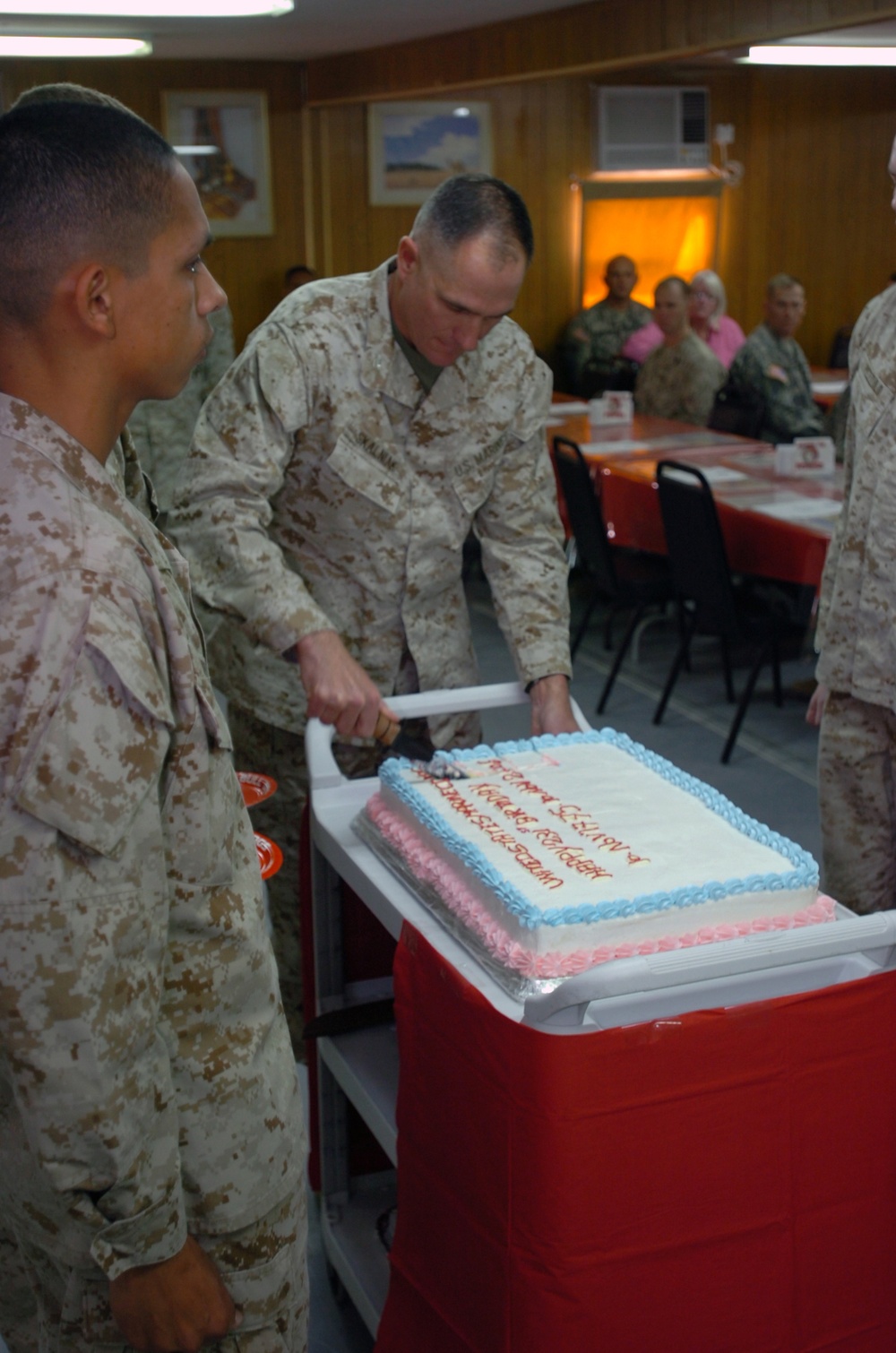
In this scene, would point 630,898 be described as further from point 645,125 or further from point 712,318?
point 645,125

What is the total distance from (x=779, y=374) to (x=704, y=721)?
2.58 meters

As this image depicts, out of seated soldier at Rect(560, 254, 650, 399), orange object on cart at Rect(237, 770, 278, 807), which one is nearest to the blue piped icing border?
orange object on cart at Rect(237, 770, 278, 807)

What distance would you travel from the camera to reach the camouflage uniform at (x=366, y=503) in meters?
2.00

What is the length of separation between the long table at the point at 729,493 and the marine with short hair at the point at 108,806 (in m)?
3.40

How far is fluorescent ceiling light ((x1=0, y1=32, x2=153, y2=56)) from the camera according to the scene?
512cm

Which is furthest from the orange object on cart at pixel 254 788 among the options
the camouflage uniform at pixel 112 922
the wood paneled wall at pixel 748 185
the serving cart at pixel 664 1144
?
the wood paneled wall at pixel 748 185

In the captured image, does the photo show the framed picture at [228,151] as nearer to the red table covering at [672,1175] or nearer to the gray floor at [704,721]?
the gray floor at [704,721]

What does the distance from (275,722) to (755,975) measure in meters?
1.08

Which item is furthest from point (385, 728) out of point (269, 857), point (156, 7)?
point (156, 7)

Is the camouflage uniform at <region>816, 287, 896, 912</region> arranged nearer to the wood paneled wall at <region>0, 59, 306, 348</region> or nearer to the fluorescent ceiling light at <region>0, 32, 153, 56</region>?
the fluorescent ceiling light at <region>0, 32, 153, 56</region>

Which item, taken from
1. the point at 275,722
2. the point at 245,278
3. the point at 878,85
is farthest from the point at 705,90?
the point at 275,722

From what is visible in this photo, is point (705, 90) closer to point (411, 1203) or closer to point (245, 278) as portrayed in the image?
point (245, 278)

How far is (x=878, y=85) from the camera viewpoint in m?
11.0

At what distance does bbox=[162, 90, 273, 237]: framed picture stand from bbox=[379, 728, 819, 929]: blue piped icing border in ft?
25.6
